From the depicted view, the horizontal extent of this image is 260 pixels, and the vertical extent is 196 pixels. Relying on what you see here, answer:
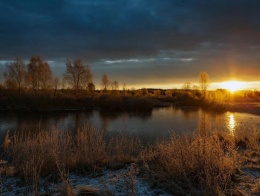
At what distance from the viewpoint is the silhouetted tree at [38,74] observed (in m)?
62.2

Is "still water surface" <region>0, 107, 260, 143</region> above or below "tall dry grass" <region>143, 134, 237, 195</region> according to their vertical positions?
below

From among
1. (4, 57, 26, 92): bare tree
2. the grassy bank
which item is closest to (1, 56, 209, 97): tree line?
(4, 57, 26, 92): bare tree

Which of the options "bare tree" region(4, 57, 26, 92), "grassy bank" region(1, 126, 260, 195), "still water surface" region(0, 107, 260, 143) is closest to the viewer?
"grassy bank" region(1, 126, 260, 195)

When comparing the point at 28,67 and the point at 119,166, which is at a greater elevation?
the point at 28,67

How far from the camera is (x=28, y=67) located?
2498 inches

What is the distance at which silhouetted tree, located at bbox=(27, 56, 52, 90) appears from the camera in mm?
62156

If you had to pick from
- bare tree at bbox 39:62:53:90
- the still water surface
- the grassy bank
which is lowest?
the still water surface

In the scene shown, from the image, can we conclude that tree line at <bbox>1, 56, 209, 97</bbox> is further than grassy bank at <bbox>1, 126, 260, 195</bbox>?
Yes

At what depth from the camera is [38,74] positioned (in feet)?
206

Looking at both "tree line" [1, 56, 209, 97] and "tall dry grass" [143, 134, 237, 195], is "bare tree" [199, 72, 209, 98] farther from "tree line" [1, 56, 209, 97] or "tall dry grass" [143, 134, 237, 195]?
"tall dry grass" [143, 134, 237, 195]

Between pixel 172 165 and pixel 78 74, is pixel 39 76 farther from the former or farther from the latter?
pixel 172 165

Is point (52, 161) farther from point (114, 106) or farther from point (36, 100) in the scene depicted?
point (36, 100)

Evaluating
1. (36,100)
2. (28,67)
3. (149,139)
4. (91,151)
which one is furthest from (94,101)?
(91,151)

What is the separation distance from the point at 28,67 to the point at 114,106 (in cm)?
2456
